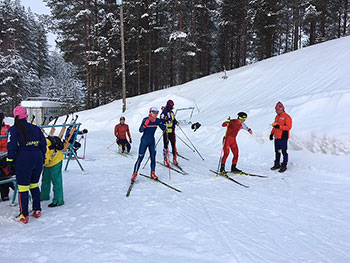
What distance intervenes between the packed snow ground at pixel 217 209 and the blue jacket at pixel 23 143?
1.24 metres

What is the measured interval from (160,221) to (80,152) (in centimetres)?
777

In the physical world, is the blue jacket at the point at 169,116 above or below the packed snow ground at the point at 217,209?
above

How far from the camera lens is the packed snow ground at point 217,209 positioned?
3.03 m

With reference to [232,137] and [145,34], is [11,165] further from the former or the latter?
[145,34]

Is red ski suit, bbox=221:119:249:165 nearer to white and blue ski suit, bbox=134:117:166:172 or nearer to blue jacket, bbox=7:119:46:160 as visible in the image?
white and blue ski suit, bbox=134:117:166:172

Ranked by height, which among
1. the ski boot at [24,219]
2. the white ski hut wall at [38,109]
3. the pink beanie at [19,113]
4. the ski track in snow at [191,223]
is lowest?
the ski track in snow at [191,223]

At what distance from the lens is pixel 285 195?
5176 mm

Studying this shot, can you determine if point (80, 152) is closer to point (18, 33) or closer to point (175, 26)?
point (175, 26)

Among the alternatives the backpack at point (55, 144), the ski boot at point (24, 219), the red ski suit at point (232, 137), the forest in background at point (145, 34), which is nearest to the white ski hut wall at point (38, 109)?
the forest in background at point (145, 34)

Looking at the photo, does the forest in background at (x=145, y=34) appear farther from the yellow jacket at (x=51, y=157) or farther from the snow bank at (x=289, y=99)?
the yellow jacket at (x=51, y=157)

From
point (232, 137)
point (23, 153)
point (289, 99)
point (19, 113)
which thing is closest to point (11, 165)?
point (23, 153)

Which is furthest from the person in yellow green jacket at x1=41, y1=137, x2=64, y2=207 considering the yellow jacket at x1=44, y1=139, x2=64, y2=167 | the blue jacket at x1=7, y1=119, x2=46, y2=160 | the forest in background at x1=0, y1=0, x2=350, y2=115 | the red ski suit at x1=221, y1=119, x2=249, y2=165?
the forest in background at x1=0, y1=0, x2=350, y2=115

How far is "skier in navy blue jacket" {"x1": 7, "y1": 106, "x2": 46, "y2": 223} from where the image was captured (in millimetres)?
3654

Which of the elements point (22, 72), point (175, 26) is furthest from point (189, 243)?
point (22, 72)
